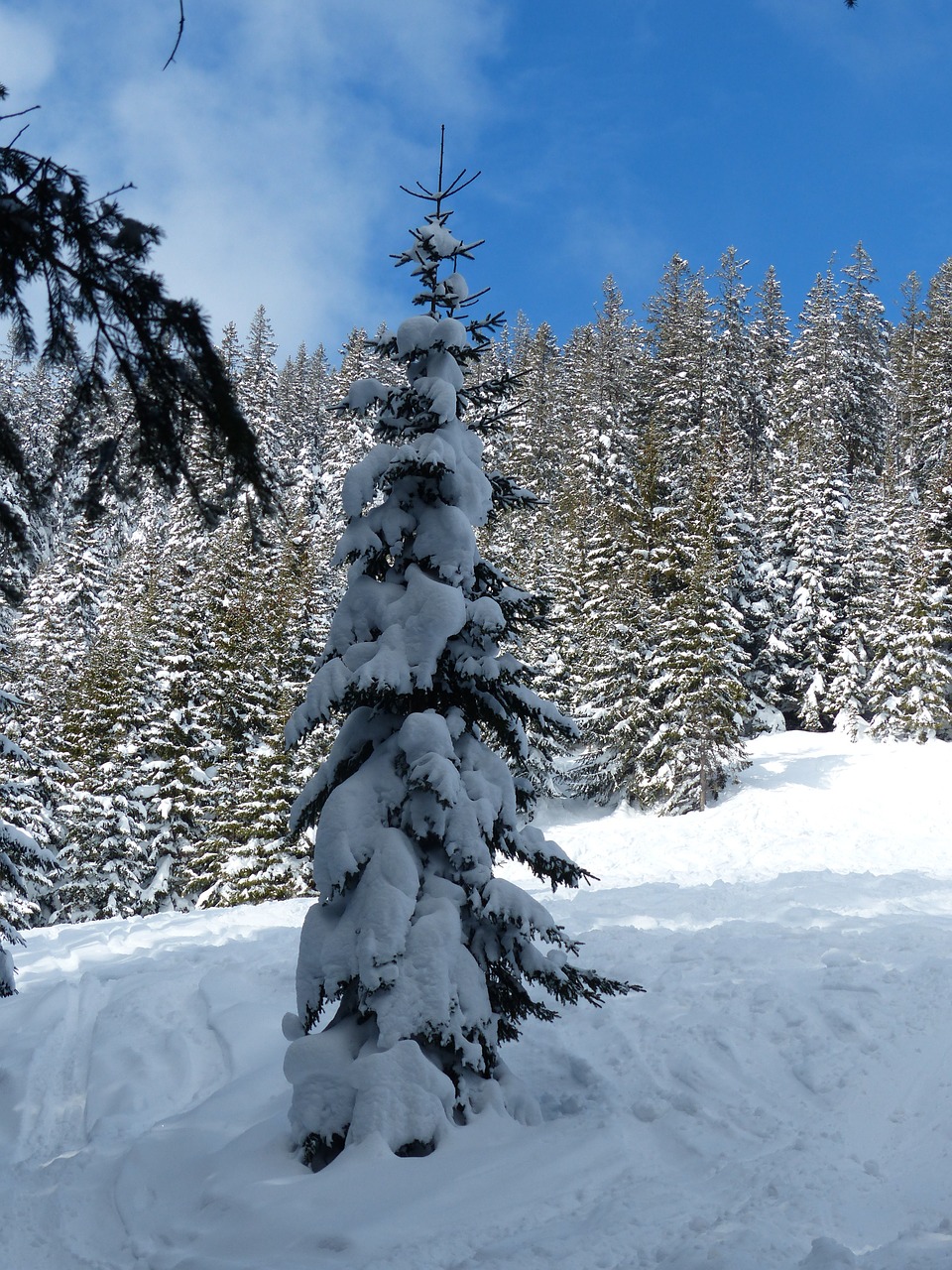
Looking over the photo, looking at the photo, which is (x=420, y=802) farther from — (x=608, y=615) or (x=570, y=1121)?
(x=608, y=615)

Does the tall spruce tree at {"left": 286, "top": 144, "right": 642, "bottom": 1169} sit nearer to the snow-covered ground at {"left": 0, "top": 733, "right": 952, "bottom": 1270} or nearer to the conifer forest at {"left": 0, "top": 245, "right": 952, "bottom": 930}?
the snow-covered ground at {"left": 0, "top": 733, "right": 952, "bottom": 1270}

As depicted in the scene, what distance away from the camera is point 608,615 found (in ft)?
108

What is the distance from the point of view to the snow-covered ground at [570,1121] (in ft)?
17.8

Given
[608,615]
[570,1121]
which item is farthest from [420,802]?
[608,615]

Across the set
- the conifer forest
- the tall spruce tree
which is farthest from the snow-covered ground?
the conifer forest

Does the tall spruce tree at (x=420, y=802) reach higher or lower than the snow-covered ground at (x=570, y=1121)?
higher

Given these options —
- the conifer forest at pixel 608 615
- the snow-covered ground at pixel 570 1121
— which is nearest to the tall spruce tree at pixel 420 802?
the snow-covered ground at pixel 570 1121

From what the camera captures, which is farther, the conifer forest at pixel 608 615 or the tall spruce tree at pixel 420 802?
the conifer forest at pixel 608 615

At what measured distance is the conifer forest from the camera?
29.0 metres

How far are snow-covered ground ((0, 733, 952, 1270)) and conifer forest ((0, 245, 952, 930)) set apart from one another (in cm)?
350

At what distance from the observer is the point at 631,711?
31812 millimetres

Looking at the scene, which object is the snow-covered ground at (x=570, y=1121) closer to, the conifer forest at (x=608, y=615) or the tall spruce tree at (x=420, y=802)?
the tall spruce tree at (x=420, y=802)

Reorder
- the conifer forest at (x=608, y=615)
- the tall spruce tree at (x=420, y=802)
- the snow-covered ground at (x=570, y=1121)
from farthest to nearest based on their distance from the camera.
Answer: the conifer forest at (x=608, y=615), the tall spruce tree at (x=420, y=802), the snow-covered ground at (x=570, y=1121)

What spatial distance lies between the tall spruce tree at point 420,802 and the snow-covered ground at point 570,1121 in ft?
1.84
